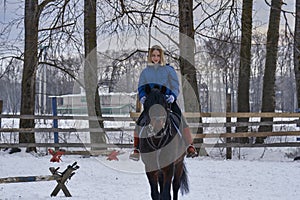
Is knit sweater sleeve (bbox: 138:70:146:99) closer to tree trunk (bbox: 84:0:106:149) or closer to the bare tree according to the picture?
tree trunk (bbox: 84:0:106:149)

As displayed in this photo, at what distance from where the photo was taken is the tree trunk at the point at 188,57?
39.4ft

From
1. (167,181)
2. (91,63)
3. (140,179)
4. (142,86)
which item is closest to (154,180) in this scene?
(167,181)

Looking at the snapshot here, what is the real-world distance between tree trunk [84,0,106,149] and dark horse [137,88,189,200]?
6.93 meters

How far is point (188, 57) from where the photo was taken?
481 inches

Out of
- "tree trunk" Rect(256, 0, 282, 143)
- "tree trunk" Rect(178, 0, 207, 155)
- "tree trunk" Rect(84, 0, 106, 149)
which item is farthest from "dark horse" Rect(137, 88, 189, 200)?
"tree trunk" Rect(256, 0, 282, 143)

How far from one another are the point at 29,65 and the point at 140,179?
590 centimetres

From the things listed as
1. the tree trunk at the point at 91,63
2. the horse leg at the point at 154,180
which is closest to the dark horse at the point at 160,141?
the horse leg at the point at 154,180

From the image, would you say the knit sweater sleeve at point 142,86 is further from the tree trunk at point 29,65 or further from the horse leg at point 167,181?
the tree trunk at point 29,65

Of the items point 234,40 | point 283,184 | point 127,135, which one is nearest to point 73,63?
point 127,135

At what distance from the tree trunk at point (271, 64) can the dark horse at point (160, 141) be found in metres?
9.23

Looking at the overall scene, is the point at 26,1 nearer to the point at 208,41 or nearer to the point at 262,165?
the point at 208,41

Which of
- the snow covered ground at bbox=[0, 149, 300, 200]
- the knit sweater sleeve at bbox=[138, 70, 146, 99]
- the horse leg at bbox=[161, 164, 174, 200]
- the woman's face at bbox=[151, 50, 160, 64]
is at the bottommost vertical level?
the snow covered ground at bbox=[0, 149, 300, 200]

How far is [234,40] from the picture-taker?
42.3 ft

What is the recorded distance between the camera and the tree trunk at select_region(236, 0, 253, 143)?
1316 cm
